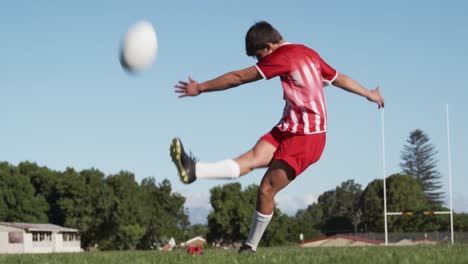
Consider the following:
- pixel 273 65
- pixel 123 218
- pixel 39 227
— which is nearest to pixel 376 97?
pixel 273 65

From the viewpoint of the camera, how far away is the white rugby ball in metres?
9.32

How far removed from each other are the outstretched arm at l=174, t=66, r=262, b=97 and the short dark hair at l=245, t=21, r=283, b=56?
0.32 meters

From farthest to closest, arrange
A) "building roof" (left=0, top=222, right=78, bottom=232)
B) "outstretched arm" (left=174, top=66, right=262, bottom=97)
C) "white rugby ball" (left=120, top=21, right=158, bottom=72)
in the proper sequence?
"building roof" (left=0, top=222, right=78, bottom=232), "white rugby ball" (left=120, top=21, right=158, bottom=72), "outstretched arm" (left=174, top=66, right=262, bottom=97)

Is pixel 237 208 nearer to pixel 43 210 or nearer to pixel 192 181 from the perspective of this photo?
pixel 43 210

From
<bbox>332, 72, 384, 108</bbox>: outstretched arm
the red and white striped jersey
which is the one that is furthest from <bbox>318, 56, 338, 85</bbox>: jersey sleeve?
the red and white striped jersey

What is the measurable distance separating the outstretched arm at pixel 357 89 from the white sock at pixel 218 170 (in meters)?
1.56

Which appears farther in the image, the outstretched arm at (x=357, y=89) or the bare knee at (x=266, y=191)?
the outstretched arm at (x=357, y=89)

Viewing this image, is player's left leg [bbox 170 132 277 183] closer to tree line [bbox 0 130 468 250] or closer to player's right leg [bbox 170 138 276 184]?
player's right leg [bbox 170 138 276 184]

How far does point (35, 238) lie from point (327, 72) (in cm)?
7302

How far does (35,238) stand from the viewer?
252 feet

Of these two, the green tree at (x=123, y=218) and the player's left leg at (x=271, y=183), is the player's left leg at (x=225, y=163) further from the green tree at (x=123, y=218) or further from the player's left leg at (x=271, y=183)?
the green tree at (x=123, y=218)

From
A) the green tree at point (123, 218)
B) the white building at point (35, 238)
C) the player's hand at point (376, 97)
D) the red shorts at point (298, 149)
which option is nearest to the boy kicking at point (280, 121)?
the red shorts at point (298, 149)

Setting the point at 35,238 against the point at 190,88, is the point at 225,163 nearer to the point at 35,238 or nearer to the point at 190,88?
the point at 190,88

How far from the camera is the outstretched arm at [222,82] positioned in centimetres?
721
